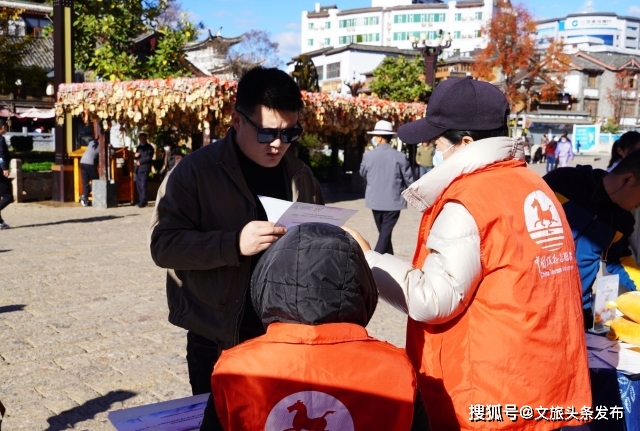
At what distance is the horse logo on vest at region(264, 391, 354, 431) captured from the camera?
1.48 meters

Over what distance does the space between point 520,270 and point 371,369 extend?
606 millimetres

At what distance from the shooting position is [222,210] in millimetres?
2498

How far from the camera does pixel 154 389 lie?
14.9 ft

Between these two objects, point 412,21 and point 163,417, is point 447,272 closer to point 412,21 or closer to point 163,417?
point 163,417

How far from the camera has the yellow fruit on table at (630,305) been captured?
3.20m

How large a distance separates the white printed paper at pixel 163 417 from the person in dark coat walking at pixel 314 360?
0.62 meters

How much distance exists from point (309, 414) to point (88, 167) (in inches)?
592

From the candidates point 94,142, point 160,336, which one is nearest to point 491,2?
point 94,142

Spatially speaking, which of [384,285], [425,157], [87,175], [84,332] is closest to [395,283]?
[384,285]

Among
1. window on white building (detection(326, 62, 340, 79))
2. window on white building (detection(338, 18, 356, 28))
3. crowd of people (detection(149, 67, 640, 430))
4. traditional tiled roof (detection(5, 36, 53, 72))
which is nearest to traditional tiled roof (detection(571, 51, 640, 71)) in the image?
window on white building (detection(326, 62, 340, 79))

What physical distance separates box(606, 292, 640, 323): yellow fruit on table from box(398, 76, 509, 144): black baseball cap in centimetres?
163

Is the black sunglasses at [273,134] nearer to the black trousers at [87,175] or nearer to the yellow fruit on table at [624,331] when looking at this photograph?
the yellow fruit on table at [624,331]

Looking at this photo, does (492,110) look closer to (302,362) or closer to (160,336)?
(302,362)

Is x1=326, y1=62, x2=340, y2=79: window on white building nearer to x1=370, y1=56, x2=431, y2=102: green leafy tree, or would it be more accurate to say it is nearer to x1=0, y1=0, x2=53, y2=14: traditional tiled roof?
x1=0, y1=0, x2=53, y2=14: traditional tiled roof
